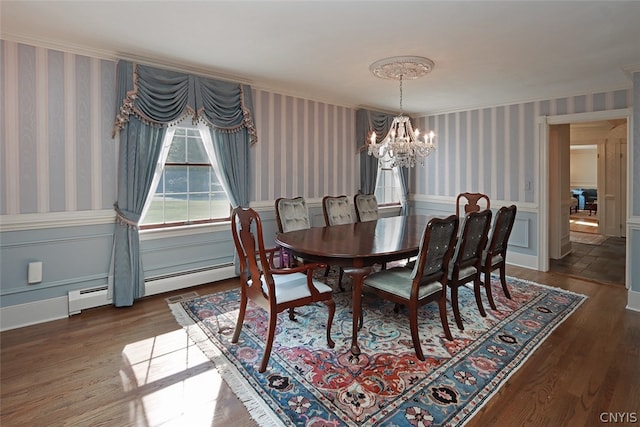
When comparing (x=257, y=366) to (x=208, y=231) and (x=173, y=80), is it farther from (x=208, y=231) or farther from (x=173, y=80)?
(x=173, y=80)

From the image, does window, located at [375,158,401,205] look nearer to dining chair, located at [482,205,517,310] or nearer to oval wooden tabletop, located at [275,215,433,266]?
oval wooden tabletop, located at [275,215,433,266]

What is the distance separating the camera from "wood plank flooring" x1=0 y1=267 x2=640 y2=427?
1.82m

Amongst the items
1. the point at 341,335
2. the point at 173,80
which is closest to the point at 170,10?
the point at 173,80

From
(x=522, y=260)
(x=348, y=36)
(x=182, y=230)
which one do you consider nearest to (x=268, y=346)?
(x=182, y=230)

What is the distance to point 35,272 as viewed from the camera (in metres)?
2.89

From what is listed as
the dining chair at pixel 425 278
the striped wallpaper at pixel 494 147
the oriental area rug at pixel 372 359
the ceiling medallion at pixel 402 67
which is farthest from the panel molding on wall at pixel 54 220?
the striped wallpaper at pixel 494 147

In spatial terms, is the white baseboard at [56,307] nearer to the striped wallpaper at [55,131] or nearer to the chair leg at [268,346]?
the striped wallpaper at [55,131]

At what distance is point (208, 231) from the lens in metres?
3.97

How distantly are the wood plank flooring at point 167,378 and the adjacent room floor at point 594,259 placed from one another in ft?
5.27

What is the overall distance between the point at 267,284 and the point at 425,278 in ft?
3.79

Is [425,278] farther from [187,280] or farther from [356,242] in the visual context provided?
[187,280]

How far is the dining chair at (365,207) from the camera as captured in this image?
4.43 meters

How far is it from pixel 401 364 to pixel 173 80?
132 inches

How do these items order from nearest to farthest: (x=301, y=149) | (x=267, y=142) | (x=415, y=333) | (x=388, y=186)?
(x=415, y=333), (x=267, y=142), (x=301, y=149), (x=388, y=186)
